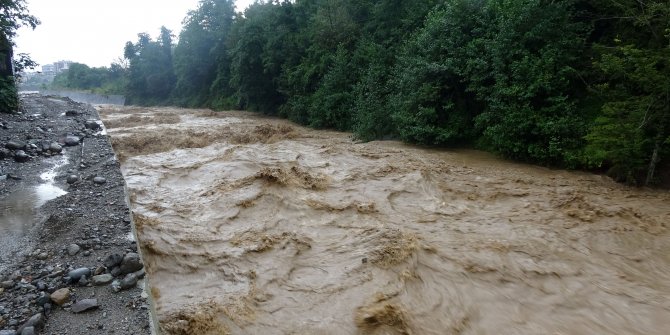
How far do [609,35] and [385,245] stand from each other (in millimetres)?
10376

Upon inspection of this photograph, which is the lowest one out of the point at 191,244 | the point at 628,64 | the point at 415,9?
the point at 191,244

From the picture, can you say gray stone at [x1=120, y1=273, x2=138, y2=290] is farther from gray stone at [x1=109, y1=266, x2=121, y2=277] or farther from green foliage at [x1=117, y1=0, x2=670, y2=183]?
green foliage at [x1=117, y1=0, x2=670, y2=183]

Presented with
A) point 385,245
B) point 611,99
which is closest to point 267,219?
point 385,245

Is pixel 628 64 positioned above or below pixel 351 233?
above

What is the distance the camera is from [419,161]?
11125 millimetres

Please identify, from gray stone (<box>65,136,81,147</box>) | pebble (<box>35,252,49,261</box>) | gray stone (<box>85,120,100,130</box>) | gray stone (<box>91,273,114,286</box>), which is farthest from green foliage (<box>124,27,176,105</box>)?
gray stone (<box>91,273,114,286</box>)

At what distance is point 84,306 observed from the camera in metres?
3.55

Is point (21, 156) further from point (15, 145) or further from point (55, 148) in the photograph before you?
point (55, 148)

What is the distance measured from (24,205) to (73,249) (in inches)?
134

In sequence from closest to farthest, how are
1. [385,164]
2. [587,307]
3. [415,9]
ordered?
[587,307], [385,164], [415,9]

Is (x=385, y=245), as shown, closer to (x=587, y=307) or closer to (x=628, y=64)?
(x=587, y=307)

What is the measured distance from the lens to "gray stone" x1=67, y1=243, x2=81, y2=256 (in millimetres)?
4627

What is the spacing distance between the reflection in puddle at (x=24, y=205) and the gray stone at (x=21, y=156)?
1732 mm

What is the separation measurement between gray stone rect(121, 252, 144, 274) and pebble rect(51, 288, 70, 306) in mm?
537
